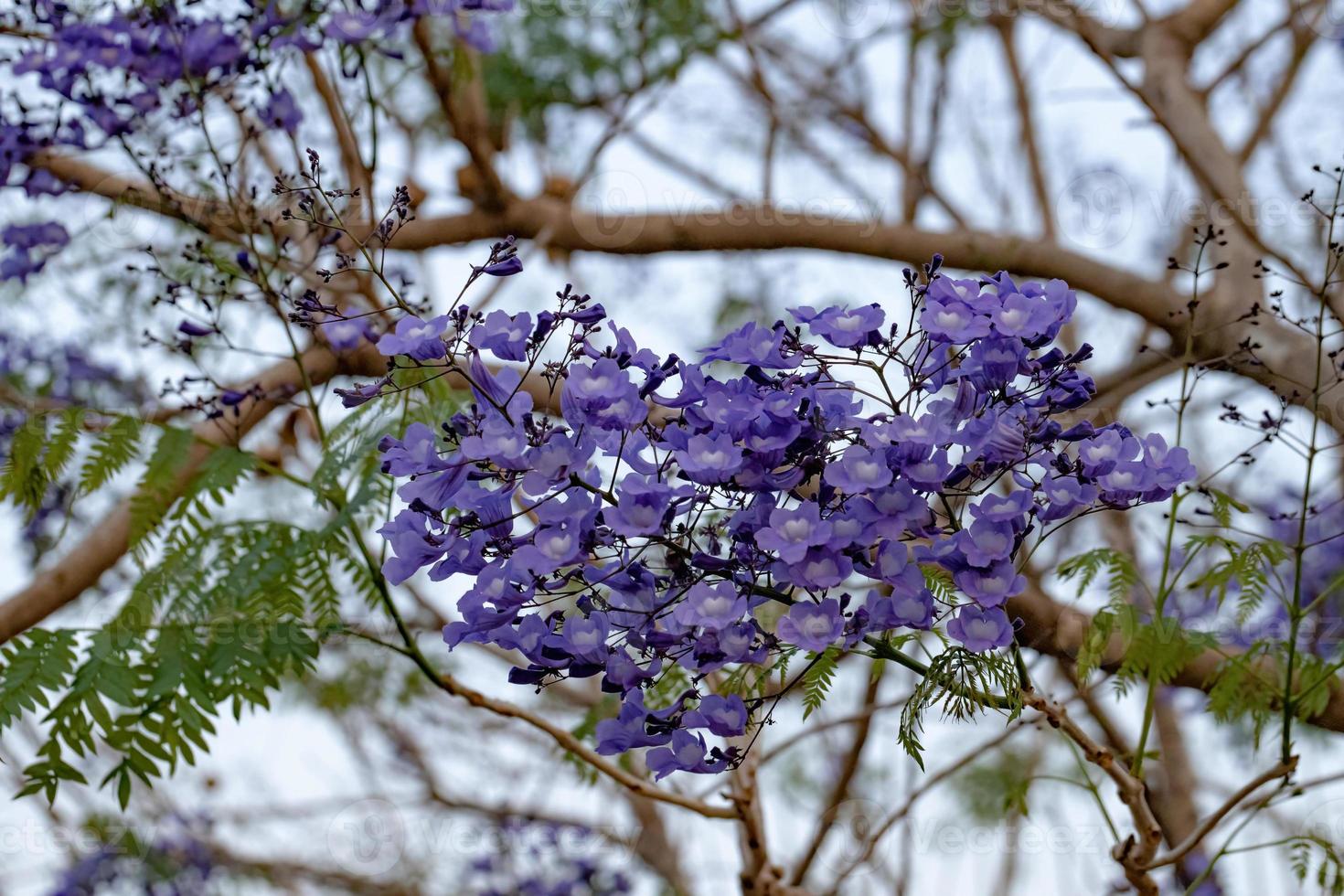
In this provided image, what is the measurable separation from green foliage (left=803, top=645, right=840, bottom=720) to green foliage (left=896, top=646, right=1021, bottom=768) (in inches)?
3.2

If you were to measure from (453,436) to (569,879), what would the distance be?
7.88 feet

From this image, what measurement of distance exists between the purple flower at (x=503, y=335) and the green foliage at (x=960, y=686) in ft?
1.26

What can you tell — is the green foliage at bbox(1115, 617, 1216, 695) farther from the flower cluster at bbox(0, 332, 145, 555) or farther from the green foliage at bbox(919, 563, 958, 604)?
the flower cluster at bbox(0, 332, 145, 555)

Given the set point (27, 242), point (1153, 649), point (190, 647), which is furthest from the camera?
point (27, 242)

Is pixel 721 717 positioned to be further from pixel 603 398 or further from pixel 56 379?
pixel 56 379

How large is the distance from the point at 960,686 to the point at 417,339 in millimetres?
466

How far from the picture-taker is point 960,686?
97 cm

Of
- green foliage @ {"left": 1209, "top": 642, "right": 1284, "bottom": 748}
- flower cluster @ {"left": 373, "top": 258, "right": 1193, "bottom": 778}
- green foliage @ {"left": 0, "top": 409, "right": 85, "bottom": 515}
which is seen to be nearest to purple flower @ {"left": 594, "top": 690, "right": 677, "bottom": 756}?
flower cluster @ {"left": 373, "top": 258, "right": 1193, "bottom": 778}

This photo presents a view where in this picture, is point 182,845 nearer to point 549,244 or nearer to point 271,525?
point 549,244

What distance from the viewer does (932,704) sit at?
0.98m

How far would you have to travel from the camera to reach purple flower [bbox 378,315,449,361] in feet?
3.01

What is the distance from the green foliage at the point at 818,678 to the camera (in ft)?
3.48

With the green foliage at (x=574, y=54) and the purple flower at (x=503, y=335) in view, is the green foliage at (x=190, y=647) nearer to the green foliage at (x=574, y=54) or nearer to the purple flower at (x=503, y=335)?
the purple flower at (x=503, y=335)

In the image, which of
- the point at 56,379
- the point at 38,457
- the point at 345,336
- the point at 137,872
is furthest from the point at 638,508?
the point at 137,872
